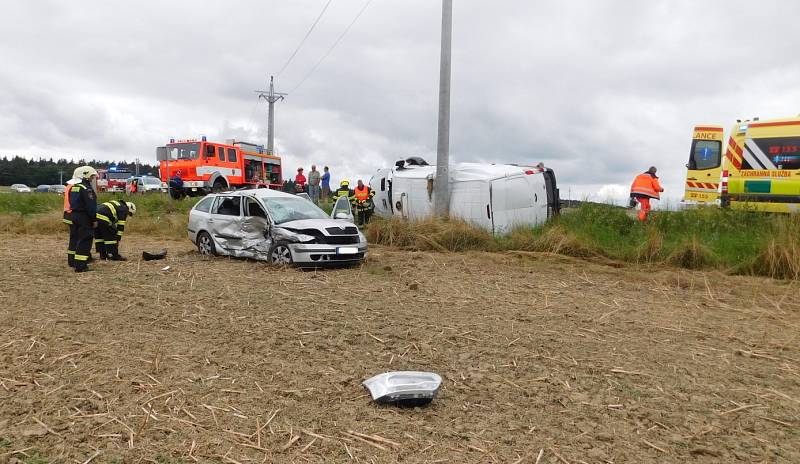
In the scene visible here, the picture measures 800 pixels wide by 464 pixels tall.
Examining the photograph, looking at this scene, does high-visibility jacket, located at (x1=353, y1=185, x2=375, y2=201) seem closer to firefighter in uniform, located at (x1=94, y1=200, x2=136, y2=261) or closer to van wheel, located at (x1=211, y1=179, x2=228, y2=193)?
firefighter in uniform, located at (x1=94, y1=200, x2=136, y2=261)

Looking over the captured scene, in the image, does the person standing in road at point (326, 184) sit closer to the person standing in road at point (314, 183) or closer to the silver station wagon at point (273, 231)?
the person standing in road at point (314, 183)

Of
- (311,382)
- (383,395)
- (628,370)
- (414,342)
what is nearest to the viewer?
(383,395)

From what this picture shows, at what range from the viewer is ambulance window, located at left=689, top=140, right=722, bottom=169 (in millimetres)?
16766

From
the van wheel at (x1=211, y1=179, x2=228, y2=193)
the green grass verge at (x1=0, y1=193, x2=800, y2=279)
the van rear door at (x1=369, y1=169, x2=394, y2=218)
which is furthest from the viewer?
the van wheel at (x1=211, y1=179, x2=228, y2=193)

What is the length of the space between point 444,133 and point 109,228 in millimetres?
7579

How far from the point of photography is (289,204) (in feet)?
33.0

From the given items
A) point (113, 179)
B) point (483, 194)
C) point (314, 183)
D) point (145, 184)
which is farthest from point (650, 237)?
point (113, 179)

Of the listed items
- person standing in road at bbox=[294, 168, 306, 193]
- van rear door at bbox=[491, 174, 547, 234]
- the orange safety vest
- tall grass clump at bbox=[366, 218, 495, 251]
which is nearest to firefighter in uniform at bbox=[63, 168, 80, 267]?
tall grass clump at bbox=[366, 218, 495, 251]

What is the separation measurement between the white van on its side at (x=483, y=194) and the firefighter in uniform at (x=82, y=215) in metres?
6.92

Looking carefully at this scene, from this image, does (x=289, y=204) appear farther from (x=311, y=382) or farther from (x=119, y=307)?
(x=311, y=382)

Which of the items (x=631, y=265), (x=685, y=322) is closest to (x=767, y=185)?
(x=631, y=265)

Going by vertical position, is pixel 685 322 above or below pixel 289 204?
below

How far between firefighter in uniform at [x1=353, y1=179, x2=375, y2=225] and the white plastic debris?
36.5 ft

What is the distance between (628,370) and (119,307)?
16.8ft
